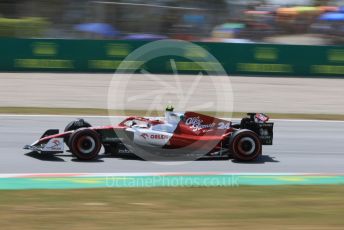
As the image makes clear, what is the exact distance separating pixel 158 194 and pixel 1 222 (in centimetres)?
194

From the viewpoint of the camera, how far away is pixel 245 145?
9211 mm

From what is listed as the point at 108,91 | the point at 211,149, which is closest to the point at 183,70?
the point at 108,91

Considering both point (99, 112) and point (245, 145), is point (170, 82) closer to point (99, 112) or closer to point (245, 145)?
point (99, 112)

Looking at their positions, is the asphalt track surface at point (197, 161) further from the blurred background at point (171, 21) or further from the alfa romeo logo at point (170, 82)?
the blurred background at point (171, 21)

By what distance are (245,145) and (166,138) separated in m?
1.14

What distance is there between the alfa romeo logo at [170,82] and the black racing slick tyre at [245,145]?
5.74m

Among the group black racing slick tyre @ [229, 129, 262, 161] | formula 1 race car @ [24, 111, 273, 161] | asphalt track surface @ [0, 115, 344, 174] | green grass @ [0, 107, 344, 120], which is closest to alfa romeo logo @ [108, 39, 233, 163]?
green grass @ [0, 107, 344, 120]

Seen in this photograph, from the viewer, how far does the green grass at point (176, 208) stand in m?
5.67

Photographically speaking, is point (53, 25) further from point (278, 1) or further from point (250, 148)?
point (250, 148)

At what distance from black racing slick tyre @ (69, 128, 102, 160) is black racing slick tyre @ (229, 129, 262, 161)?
190 centimetres

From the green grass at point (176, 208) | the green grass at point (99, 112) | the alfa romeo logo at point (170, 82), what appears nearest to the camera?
the green grass at point (176, 208)

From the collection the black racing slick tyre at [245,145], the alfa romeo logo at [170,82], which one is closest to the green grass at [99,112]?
the alfa romeo logo at [170,82]

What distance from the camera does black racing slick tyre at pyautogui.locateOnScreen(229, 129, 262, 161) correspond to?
912 centimetres

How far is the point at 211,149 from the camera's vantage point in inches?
368
